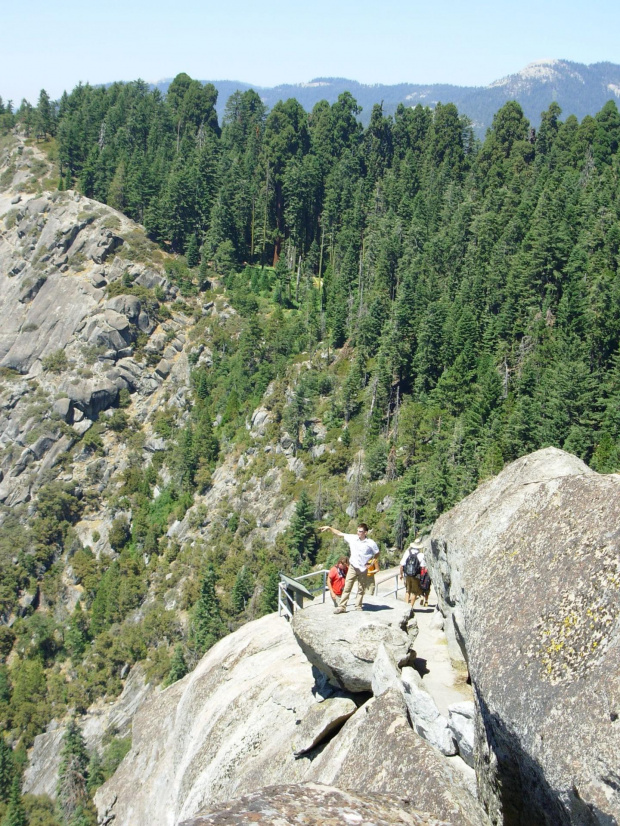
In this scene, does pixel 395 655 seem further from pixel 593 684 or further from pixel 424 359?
pixel 424 359

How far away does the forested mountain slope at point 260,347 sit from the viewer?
70.5 m

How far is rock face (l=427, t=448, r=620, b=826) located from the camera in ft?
25.4

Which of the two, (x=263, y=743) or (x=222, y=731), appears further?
(x=222, y=731)

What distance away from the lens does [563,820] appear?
8.07 meters

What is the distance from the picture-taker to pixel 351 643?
49.0 ft

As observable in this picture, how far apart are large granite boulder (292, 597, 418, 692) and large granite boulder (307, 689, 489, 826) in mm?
1078

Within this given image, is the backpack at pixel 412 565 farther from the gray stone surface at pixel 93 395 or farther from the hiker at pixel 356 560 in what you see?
the gray stone surface at pixel 93 395

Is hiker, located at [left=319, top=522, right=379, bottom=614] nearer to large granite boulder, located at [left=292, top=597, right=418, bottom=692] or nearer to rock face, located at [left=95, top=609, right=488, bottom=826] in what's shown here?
large granite boulder, located at [left=292, top=597, right=418, bottom=692]

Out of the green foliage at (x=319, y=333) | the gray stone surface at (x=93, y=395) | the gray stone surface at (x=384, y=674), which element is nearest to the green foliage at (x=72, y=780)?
the green foliage at (x=319, y=333)

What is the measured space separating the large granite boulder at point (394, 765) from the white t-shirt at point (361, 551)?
357 cm

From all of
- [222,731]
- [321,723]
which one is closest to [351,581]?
[321,723]

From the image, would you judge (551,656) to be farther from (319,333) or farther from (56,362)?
(56,362)

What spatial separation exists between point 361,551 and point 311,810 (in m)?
8.94

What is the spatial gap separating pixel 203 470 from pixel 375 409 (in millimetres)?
23958
